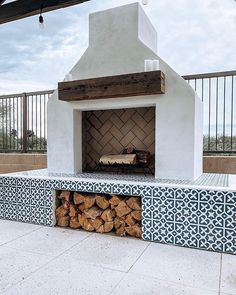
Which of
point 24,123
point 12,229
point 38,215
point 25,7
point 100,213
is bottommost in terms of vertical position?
point 12,229

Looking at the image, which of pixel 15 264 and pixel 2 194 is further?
pixel 2 194

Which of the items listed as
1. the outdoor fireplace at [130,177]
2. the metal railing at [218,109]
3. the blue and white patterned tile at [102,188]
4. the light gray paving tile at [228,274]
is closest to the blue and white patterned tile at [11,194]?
the outdoor fireplace at [130,177]

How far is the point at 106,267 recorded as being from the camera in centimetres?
245

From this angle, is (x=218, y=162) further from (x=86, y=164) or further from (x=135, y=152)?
(x=86, y=164)

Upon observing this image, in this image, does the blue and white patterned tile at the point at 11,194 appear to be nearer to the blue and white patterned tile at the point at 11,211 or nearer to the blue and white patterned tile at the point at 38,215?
the blue and white patterned tile at the point at 11,211

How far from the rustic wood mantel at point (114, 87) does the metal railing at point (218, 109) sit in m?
1.29

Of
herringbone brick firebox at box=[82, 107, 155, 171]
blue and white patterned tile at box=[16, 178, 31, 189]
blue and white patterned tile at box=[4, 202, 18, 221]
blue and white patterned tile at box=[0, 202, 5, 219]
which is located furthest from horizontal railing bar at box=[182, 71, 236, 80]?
blue and white patterned tile at box=[0, 202, 5, 219]

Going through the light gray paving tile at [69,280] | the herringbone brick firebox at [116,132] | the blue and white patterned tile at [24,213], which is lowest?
the light gray paving tile at [69,280]

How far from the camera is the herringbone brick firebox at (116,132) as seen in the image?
4.31m

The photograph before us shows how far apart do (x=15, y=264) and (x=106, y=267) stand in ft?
2.97

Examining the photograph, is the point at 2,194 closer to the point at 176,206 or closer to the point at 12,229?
the point at 12,229

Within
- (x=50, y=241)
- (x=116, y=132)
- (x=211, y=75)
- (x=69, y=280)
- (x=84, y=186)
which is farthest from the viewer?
(x=116, y=132)

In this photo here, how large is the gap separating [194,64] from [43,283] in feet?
13.8

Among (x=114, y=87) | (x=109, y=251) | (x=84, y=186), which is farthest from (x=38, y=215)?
(x=114, y=87)
